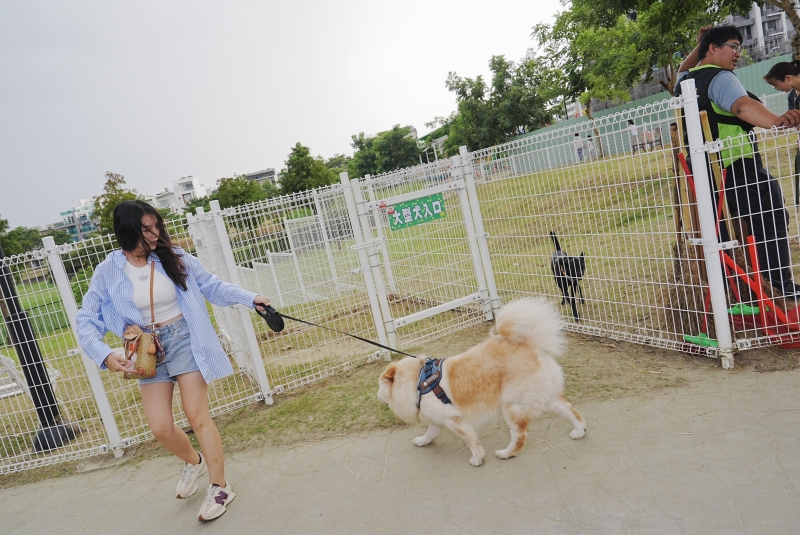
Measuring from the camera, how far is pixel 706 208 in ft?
11.7

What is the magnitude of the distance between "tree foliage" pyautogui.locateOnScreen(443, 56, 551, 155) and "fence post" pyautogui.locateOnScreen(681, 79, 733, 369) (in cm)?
3410

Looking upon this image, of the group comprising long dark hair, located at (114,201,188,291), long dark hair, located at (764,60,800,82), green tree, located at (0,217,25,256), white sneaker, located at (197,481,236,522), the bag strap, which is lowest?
white sneaker, located at (197,481,236,522)

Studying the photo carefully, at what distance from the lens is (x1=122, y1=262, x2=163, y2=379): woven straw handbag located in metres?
2.98

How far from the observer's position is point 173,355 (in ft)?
10.4

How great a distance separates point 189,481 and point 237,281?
195 cm

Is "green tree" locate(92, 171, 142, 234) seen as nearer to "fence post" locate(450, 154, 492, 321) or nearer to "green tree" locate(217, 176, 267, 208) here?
"green tree" locate(217, 176, 267, 208)

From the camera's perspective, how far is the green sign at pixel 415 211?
5371 millimetres

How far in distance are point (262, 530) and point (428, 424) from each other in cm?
126

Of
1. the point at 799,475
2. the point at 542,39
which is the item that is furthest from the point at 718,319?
the point at 542,39

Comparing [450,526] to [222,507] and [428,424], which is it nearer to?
[428,424]

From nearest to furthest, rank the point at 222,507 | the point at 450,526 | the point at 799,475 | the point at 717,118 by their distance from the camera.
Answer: the point at 799,475
the point at 450,526
the point at 222,507
the point at 717,118

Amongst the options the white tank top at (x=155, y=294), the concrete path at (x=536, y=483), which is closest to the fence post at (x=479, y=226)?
the concrete path at (x=536, y=483)

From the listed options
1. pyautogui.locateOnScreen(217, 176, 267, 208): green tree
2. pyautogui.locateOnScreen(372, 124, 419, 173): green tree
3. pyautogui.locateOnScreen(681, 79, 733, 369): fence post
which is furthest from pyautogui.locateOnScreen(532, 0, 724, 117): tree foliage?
pyautogui.locateOnScreen(372, 124, 419, 173): green tree

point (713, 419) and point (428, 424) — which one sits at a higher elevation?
point (428, 424)
